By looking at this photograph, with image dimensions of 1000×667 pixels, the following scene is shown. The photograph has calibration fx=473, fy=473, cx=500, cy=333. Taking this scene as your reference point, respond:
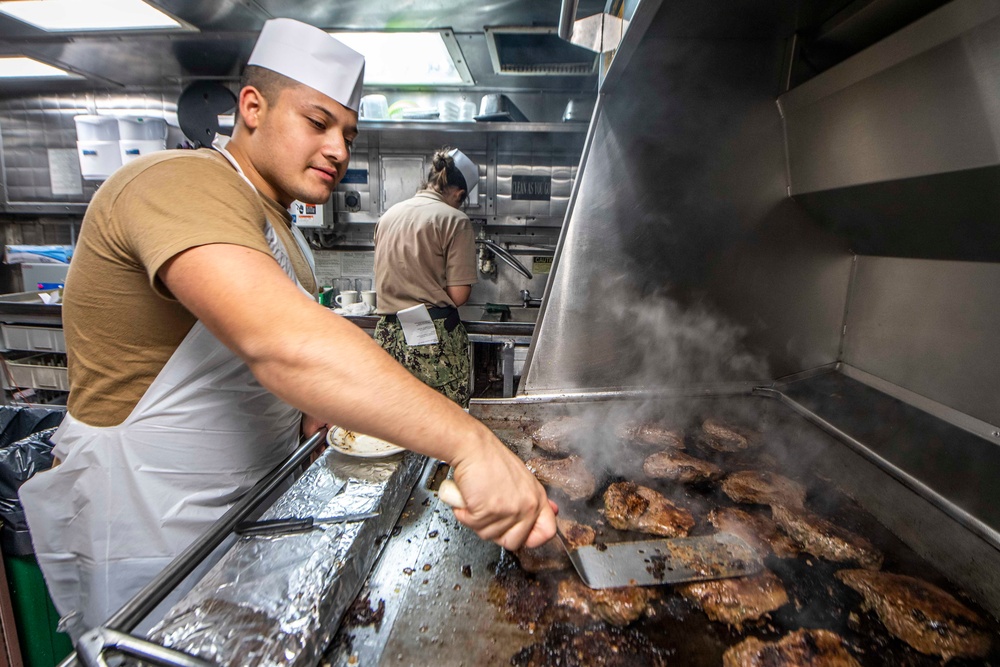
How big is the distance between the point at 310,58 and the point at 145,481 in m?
1.34

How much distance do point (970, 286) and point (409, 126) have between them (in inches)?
168

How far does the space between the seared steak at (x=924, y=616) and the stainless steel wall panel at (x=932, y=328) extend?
0.76 m

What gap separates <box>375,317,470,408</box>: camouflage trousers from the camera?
12.6ft

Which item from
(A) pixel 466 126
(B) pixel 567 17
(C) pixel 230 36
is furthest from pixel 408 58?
(B) pixel 567 17

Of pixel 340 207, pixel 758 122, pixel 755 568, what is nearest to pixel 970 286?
pixel 758 122

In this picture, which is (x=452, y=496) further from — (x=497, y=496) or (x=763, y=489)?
(x=763, y=489)

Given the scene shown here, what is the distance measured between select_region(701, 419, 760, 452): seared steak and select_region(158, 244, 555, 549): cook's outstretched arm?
4.24 feet

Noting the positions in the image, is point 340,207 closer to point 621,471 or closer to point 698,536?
point 621,471

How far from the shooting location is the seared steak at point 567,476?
5.19 ft

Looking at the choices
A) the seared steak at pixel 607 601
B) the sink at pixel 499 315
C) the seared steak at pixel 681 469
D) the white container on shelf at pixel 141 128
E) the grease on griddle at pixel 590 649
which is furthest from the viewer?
the white container on shelf at pixel 141 128

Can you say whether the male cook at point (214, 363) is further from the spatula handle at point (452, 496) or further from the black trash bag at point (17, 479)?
the black trash bag at point (17, 479)

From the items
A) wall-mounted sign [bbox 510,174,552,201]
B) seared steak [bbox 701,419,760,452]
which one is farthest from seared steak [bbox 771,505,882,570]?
wall-mounted sign [bbox 510,174,552,201]

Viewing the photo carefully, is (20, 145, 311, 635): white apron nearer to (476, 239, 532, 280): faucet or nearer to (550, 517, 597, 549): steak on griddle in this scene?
(550, 517, 597, 549): steak on griddle

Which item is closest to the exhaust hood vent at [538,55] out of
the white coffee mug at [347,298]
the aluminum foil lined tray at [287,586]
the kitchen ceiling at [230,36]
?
the kitchen ceiling at [230,36]
